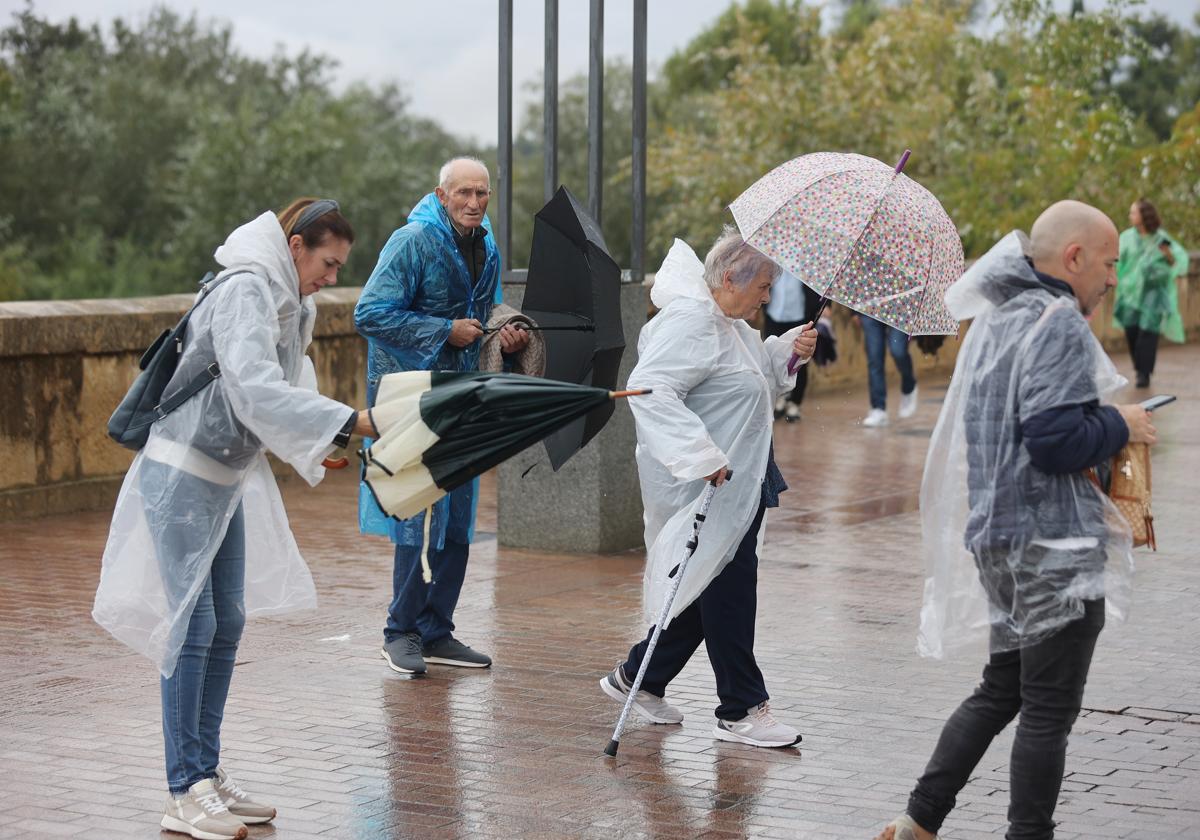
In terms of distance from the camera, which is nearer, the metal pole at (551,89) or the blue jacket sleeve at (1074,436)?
the blue jacket sleeve at (1074,436)

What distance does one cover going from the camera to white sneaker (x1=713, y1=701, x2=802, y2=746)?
5.95 m

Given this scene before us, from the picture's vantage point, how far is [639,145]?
967 cm

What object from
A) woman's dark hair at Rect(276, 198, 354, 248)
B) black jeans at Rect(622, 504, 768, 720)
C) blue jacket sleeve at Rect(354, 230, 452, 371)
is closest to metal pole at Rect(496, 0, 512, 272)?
blue jacket sleeve at Rect(354, 230, 452, 371)

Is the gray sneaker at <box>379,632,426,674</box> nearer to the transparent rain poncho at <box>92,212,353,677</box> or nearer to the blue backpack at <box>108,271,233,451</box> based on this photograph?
the transparent rain poncho at <box>92,212,353,677</box>

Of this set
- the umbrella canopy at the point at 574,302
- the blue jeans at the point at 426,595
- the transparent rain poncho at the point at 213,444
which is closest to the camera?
the transparent rain poncho at the point at 213,444

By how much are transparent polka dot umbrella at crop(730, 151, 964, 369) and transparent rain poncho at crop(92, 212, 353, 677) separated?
4.95 ft

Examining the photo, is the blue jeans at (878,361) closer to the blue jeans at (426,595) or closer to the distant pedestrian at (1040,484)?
the blue jeans at (426,595)

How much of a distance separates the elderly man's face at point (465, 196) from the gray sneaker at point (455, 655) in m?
1.63

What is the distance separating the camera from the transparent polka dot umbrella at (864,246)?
5602 millimetres

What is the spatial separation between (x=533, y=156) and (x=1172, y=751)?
2397 inches

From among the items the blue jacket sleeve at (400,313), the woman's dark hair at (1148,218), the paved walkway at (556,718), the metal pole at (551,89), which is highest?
the metal pole at (551,89)

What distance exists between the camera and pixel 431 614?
7.16m

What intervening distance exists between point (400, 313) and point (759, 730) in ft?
6.94

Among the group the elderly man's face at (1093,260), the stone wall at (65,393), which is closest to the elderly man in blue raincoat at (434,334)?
the elderly man's face at (1093,260)
